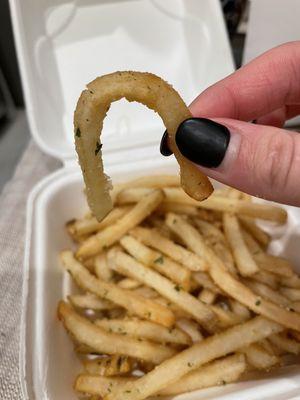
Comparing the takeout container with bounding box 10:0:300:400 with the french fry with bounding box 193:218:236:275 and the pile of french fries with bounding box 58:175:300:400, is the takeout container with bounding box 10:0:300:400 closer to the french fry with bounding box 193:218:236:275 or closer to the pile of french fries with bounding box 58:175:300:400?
the pile of french fries with bounding box 58:175:300:400

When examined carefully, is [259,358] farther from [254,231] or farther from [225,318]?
[254,231]

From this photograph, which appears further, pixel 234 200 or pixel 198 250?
pixel 234 200

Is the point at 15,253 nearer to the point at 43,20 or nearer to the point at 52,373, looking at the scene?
the point at 52,373

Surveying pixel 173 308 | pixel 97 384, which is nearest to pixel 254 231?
pixel 173 308

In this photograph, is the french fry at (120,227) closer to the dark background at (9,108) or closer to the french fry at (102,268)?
the french fry at (102,268)

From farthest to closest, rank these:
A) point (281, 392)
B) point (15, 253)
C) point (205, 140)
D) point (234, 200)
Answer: point (15, 253) < point (234, 200) < point (281, 392) < point (205, 140)

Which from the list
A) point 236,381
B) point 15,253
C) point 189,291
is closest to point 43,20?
point 15,253

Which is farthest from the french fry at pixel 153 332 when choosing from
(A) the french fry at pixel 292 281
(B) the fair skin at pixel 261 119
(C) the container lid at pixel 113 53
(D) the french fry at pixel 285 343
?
(C) the container lid at pixel 113 53
